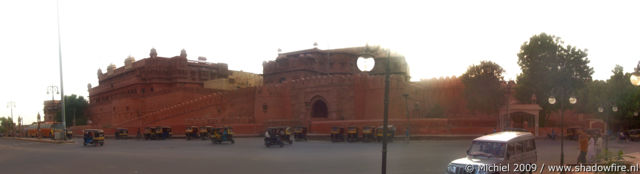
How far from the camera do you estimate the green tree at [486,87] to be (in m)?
32.7

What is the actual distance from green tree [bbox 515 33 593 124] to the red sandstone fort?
234cm

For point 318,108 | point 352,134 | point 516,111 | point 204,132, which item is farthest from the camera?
point 318,108

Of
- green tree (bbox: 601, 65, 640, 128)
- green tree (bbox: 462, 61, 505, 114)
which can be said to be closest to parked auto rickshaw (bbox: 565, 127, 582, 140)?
green tree (bbox: 462, 61, 505, 114)

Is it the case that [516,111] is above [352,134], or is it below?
above

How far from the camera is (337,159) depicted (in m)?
14.8

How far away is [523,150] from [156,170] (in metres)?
8.57

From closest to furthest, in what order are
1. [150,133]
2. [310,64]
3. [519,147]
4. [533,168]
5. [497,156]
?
[497,156] → [519,147] → [533,168] → [150,133] → [310,64]

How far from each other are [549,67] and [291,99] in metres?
20.0

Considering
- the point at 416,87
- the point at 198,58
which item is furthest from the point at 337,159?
the point at 198,58

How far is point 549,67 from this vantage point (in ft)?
110

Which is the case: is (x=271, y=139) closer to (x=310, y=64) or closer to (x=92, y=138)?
(x=92, y=138)

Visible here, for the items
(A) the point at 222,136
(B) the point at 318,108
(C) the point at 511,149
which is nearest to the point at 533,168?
(C) the point at 511,149

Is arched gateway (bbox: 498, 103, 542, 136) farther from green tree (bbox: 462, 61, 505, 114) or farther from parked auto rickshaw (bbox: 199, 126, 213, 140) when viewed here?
parked auto rickshaw (bbox: 199, 126, 213, 140)

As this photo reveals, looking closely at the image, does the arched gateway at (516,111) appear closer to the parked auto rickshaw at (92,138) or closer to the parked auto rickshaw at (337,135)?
the parked auto rickshaw at (337,135)
